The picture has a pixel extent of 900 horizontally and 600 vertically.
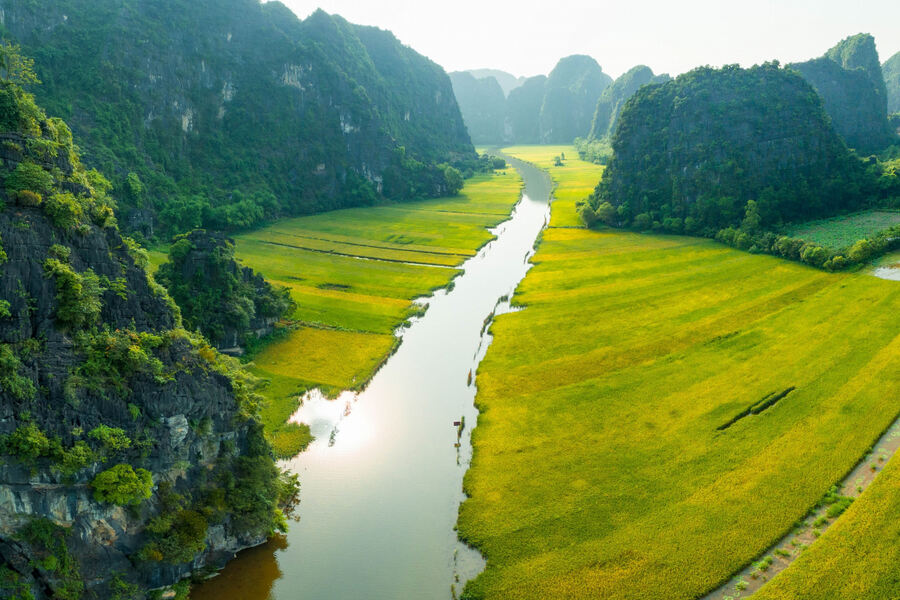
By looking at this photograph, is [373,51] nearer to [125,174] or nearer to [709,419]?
[125,174]

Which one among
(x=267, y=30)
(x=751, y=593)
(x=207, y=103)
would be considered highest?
(x=267, y=30)

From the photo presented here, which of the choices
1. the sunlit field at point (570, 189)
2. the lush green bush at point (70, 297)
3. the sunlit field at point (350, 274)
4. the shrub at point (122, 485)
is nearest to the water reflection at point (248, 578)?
the shrub at point (122, 485)

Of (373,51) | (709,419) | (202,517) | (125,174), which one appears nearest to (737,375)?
(709,419)

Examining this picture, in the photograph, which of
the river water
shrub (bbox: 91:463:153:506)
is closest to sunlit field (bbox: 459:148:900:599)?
the river water

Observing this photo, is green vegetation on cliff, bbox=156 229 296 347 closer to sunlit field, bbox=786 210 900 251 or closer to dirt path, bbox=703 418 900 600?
dirt path, bbox=703 418 900 600

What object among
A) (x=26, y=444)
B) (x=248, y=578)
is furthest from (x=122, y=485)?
(x=248, y=578)

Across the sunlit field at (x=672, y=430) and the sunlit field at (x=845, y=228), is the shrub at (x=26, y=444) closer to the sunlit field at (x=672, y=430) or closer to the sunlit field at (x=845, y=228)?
the sunlit field at (x=672, y=430)
